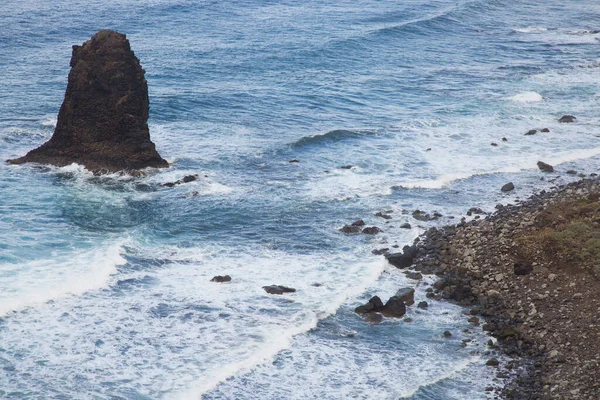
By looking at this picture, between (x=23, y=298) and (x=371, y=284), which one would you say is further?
(x=371, y=284)

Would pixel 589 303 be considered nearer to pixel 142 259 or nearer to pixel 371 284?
pixel 371 284

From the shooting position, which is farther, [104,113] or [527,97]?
[527,97]

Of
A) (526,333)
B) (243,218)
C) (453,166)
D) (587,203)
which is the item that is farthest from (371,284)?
(453,166)

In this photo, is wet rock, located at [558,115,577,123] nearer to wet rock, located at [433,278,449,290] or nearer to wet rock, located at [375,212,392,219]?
wet rock, located at [375,212,392,219]

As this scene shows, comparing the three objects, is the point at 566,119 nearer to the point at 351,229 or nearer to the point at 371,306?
the point at 351,229

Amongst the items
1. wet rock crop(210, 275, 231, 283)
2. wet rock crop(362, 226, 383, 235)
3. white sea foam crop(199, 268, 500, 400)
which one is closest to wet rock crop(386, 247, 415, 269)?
wet rock crop(362, 226, 383, 235)

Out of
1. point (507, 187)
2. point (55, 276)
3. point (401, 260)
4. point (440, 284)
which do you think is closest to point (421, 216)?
point (401, 260)
